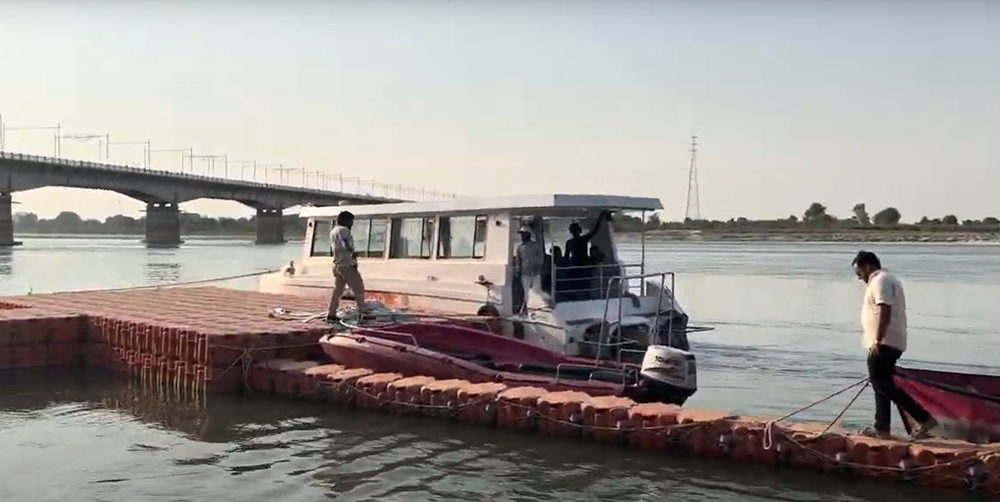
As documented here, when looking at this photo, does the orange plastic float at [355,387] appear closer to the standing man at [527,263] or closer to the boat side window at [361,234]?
the boat side window at [361,234]

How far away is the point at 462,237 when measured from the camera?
16.8 metres

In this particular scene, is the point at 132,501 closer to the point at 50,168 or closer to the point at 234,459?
the point at 234,459

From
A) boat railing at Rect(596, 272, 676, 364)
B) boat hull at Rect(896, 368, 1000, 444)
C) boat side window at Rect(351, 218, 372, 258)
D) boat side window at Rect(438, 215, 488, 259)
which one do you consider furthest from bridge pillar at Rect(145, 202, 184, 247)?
boat hull at Rect(896, 368, 1000, 444)

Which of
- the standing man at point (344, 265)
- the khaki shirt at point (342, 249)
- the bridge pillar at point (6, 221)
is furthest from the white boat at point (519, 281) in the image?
the bridge pillar at point (6, 221)

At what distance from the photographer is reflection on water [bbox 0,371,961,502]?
377 inches

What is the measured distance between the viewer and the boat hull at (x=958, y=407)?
9.80 metres

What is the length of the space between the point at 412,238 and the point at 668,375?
7.47m

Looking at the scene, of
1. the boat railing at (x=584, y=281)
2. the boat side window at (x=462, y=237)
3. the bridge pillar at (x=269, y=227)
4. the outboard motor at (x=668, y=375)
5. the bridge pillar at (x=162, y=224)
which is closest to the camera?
the outboard motor at (x=668, y=375)

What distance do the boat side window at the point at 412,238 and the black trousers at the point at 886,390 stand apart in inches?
362

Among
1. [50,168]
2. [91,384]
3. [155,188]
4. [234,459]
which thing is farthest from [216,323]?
[155,188]

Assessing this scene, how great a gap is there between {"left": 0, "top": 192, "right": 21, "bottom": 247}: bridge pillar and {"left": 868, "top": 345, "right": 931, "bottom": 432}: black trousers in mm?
75486

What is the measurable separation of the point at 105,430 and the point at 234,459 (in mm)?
2594

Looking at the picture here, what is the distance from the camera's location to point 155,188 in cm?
8150

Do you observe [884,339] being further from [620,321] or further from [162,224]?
[162,224]
